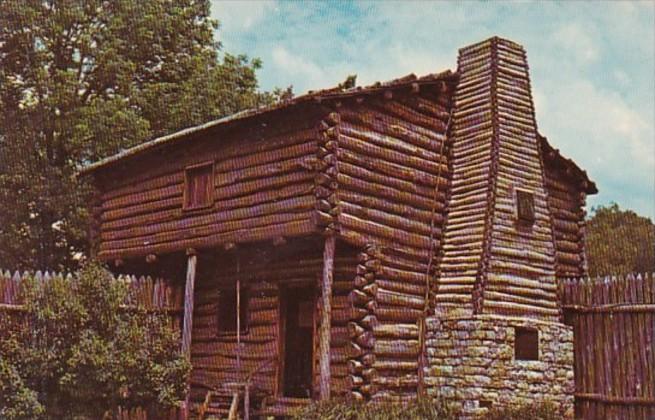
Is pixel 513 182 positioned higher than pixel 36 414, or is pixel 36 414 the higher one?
pixel 513 182

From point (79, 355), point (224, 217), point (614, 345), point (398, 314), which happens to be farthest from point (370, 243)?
point (79, 355)

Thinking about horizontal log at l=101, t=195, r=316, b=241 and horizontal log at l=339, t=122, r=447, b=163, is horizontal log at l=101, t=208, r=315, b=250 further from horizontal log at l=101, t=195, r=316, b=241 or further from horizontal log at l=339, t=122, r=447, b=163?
horizontal log at l=339, t=122, r=447, b=163

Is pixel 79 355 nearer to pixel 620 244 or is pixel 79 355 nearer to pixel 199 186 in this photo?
pixel 199 186

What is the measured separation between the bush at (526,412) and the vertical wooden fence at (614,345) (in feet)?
5.16

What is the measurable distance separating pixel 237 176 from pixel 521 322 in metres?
6.88

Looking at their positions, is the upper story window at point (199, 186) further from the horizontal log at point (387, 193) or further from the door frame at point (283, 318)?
the horizontal log at point (387, 193)

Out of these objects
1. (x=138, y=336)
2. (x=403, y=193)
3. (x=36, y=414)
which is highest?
(x=403, y=193)

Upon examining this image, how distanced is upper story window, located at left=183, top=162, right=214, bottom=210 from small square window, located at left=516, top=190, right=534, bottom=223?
269 inches

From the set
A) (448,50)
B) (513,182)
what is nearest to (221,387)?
(513,182)

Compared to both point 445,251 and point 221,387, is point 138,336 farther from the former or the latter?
point 445,251

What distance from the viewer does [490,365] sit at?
671 inches

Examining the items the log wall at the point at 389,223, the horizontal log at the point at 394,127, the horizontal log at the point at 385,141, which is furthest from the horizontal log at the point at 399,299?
the horizontal log at the point at 394,127

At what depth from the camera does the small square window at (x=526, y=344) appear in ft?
58.2

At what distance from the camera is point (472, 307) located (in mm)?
17719
